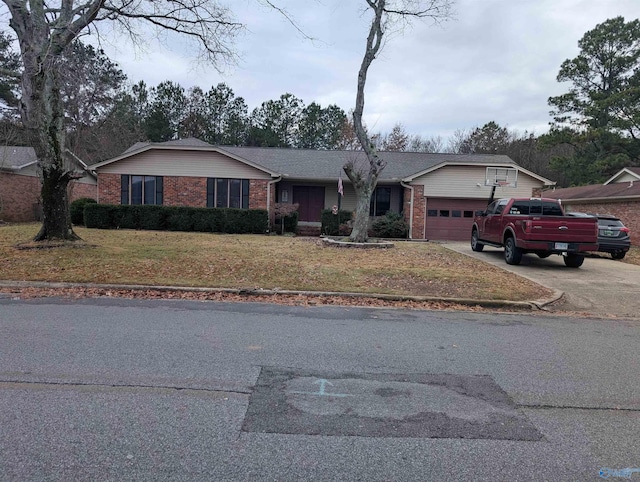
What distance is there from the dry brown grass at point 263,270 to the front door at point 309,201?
35.8 ft

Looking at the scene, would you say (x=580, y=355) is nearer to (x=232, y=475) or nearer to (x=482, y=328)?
(x=482, y=328)

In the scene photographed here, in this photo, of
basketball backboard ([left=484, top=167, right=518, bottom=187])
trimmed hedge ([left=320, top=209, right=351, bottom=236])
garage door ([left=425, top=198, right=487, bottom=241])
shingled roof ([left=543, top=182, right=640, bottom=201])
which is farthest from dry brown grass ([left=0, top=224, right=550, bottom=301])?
shingled roof ([left=543, top=182, right=640, bottom=201])

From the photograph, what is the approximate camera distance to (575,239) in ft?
38.8

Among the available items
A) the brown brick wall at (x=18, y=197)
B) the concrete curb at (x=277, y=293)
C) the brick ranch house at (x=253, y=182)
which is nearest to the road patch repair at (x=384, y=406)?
the concrete curb at (x=277, y=293)

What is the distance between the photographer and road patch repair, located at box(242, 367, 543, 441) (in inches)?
133

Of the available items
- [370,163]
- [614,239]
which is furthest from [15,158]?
[614,239]

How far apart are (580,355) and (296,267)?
22.3 feet

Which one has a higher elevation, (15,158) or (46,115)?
(15,158)

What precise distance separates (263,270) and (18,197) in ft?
71.8

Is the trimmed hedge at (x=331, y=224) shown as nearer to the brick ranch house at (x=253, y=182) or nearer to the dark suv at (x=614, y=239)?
the brick ranch house at (x=253, y=182)

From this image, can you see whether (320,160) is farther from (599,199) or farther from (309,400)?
(309,400)

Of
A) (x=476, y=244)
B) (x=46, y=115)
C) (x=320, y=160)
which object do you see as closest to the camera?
(x=46, y=115)

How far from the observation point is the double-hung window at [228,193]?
22.4 meters

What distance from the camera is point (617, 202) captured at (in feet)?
73.0
